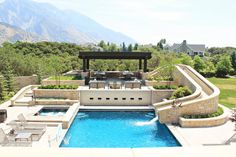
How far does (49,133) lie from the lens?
524 inches

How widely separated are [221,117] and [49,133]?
9531 millimetres

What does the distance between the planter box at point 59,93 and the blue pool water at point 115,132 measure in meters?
2.86

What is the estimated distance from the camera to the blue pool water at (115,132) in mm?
12711

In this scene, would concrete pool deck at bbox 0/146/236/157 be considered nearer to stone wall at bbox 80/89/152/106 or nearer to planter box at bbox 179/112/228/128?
planter box at bbox 179/112/228/128

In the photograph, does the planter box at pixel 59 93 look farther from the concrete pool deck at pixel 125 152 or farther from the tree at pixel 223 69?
the tree at pixel 223 69

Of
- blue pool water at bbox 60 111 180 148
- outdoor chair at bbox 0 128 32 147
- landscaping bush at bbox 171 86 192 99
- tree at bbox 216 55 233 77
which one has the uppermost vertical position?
tree at bbox 216 55 233 77

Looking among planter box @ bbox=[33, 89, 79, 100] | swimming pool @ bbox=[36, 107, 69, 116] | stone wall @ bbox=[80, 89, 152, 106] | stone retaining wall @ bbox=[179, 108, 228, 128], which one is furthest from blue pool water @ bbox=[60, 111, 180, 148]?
planter box @ bbox=[33, 89, 79, 100]

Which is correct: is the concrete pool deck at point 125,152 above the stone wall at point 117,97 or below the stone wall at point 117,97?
Answer: above

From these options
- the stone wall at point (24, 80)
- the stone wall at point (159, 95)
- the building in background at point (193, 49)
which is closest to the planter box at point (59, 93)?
the stone wall at point (24, 80)

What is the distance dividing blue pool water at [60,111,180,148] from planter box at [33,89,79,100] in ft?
9.39

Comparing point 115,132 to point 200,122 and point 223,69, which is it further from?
point 223,69

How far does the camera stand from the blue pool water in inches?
500

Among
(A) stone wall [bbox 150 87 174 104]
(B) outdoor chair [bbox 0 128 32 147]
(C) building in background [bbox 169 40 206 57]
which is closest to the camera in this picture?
(B) outdoor chair [bbox 0 128 32 147]

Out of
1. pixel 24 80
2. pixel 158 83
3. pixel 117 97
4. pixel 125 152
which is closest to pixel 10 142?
pixel 125 152
